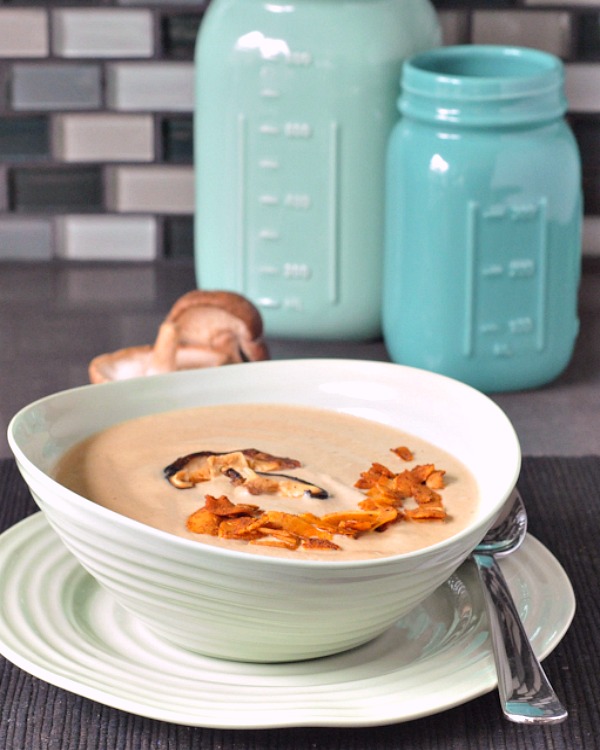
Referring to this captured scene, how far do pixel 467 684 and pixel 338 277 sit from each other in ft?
1.84

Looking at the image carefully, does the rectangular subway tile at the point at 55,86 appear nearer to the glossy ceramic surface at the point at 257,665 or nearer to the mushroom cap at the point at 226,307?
the mushroom cap at the point at 226,307

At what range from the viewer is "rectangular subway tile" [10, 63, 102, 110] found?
114cm

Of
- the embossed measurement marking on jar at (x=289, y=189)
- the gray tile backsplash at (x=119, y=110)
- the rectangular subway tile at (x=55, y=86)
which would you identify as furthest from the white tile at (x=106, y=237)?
the embossed measurement marking on jar at (x=289, y=189)

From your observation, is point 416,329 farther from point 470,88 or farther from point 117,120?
point 117,120

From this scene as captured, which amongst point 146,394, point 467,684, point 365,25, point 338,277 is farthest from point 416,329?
point 467,684

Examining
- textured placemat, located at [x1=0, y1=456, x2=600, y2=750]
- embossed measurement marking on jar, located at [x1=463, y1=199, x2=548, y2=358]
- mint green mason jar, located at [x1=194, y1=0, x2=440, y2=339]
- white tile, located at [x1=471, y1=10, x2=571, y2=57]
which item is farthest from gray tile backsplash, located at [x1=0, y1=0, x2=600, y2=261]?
textured placemat, located at [x1=0, y1=456, x2=600, y2=750]

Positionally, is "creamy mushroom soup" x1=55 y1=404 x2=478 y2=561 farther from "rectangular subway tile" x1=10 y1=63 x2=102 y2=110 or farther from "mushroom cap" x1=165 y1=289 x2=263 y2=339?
"rectangular subway tile" x1=10 y1=63 x2=102 y2=110

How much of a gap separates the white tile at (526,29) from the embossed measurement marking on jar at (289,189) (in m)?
0.23

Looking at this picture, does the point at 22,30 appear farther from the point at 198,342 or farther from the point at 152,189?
the point at 198,342

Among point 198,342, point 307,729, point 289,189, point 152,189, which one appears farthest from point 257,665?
point 152,189

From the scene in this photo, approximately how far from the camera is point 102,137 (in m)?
1.17

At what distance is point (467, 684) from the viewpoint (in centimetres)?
49

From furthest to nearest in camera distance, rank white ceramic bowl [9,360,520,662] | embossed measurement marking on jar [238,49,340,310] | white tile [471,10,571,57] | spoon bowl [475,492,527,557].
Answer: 1. white tile [471,10,571,57]
2. embossed measurement marking on jar [238,49,340,310]
3. spoon bowl [475,492,527,557]
4. white ceramic bowl [9,360,520,662]

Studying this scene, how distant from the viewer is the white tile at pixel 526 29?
111 centimetres
